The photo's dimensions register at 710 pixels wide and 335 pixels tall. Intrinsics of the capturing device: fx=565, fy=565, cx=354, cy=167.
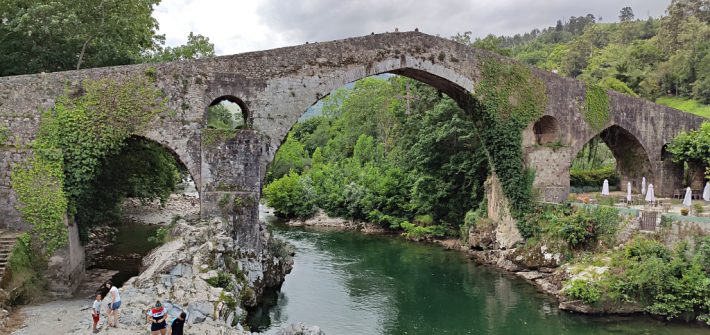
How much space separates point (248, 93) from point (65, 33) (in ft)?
22.9

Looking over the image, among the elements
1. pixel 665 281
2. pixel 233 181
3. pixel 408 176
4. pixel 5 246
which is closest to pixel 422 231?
pixel 408 176

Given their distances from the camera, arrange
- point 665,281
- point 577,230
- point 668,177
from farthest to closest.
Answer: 1. point 668,177
2. point 577,230
3. point 665,281

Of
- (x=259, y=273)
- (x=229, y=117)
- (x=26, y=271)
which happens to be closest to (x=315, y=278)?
(x=259, y=273)

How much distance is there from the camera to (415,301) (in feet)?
54.1

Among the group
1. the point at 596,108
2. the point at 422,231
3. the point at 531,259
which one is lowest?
the point at 531,259

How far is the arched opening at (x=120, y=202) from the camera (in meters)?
15.7

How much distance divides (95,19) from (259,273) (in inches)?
417

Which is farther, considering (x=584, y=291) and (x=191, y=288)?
(x=584, y=291)

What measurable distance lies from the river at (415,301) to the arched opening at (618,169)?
23.5 ft

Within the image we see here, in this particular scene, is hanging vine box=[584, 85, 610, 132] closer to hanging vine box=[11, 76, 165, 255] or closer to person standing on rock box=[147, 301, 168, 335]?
hanging vine box=[11, 76, 165, 255]

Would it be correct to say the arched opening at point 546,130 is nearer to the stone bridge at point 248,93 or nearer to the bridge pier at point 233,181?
the stone bridge at point 248,93

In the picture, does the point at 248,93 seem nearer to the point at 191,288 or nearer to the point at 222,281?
the point at 222,281

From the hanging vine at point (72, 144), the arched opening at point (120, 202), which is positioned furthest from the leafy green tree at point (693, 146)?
the hanging vine at point (72, 144)

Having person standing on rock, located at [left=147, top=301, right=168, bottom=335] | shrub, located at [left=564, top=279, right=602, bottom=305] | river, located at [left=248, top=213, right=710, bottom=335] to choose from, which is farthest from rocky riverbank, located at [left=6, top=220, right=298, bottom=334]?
shrub, located at [left=564, top=279, right=602, bottom=305]
